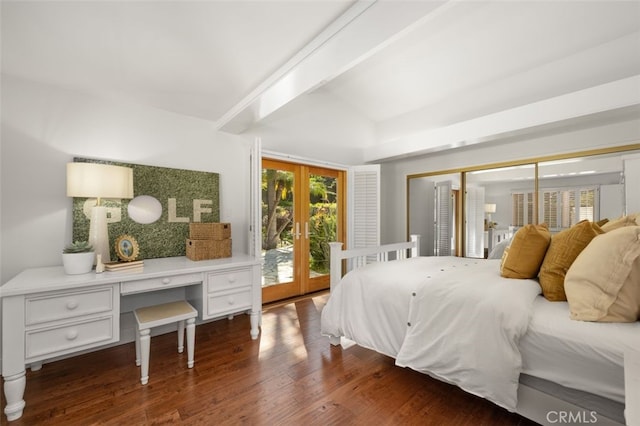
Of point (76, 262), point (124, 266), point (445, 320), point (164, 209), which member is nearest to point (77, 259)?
point (76, 262)

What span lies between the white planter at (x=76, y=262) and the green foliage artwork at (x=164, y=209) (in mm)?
459

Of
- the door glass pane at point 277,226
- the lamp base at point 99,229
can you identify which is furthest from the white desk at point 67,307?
the door glass pane at point 277,226

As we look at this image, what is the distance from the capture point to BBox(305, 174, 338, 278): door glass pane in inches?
161

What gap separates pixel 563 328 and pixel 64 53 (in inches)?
133

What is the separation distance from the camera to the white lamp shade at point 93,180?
1.96 meters

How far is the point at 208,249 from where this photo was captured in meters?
2.56

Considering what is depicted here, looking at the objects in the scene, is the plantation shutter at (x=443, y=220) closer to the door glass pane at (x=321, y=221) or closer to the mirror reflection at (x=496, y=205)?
the mirror reflection at (x=496, y=205)

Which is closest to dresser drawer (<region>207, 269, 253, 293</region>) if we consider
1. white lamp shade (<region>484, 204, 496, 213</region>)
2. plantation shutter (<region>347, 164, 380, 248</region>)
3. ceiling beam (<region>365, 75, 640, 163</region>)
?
plantation shutter (<region>347, 164, 380, 248</region>)

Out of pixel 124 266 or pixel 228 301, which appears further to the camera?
pixel 228 301

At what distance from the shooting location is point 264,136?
344cm

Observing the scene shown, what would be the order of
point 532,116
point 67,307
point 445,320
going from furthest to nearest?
1. point 532,116
2. point 67,307
3. point 445,320

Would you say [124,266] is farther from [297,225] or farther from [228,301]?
[297,225]

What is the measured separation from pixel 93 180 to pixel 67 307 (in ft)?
2.82

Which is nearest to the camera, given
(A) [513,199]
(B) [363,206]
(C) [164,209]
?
(C) [164,209]
